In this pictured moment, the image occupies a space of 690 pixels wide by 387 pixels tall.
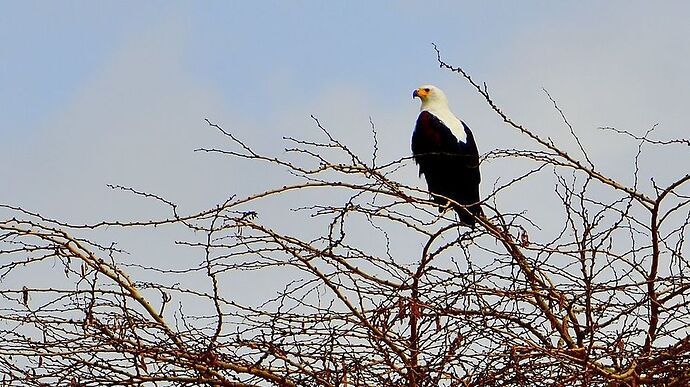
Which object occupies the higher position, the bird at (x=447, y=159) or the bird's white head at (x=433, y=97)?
the bird's white head at (x=433, y=97)

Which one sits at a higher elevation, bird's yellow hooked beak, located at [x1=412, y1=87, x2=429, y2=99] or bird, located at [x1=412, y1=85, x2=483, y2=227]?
bird's yellow hooked beak, located at [x1=412, y1=87, x2=429, y2=99]

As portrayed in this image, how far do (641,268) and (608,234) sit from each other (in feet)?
0.52

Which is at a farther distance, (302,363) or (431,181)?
(431,181)

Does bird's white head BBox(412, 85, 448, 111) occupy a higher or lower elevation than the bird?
higher

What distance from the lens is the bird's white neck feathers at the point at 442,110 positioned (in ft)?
21.8

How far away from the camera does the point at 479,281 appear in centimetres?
332

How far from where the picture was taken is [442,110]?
688cm

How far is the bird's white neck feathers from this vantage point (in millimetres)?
6648

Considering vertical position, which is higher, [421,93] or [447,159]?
[421,93]

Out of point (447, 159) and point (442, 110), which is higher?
point (442, 110)

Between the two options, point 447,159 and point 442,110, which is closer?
point 447,159

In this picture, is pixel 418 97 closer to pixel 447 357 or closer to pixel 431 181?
pixel 431 181

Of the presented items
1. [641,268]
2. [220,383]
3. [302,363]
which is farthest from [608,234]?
[220,383]

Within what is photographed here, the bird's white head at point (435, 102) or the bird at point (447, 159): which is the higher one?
the bird's white head at point (435, 102)
